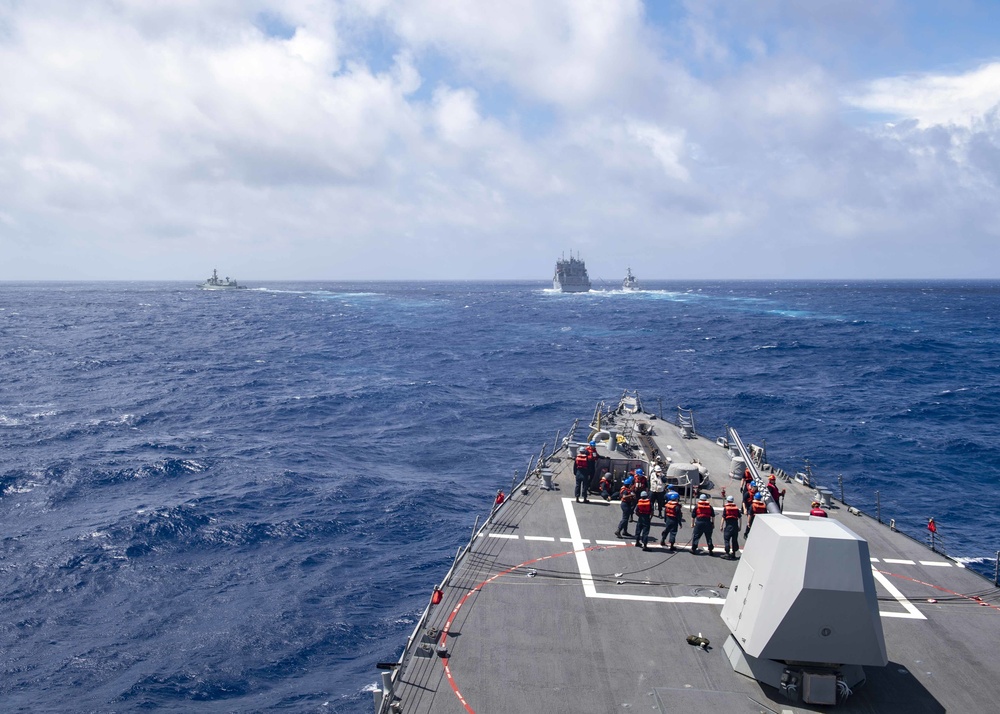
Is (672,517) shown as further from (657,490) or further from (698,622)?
(698,622)

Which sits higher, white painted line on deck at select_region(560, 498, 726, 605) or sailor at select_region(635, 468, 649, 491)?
sailor at select_region(635, 468, 649, 491)

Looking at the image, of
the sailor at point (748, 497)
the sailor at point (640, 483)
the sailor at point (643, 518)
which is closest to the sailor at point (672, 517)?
the sailor at point (643, 518)

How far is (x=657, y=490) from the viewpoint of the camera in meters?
17.5

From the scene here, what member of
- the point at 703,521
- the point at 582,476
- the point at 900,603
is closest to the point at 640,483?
the point at 703,521

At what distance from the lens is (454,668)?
34.9 feet

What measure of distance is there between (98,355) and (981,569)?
78368mm

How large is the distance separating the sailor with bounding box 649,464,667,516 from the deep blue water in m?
8.32

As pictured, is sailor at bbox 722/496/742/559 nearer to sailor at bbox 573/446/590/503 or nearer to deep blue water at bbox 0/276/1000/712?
sailor at bbox 573/446/590/503

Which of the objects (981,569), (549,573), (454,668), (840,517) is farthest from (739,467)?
(454,668)

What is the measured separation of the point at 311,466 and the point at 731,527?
2477 cm

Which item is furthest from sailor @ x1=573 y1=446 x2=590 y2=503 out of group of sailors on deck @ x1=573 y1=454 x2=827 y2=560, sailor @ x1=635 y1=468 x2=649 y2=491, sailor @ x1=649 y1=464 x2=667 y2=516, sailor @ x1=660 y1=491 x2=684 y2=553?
sailor @ x1=660 y1=491 x2=684 y2=553

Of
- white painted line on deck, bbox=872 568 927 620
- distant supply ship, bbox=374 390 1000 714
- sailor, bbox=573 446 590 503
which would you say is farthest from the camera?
sailor, bbox=573 446 590 503

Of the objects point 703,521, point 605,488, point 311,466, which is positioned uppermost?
point 703,521

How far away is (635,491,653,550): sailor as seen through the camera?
1513 centimetres
